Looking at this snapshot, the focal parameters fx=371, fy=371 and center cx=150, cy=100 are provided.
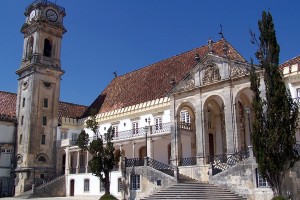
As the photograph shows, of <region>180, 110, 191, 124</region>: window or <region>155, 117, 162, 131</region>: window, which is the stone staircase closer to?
<region>180, 110, 191, 124</region>: window

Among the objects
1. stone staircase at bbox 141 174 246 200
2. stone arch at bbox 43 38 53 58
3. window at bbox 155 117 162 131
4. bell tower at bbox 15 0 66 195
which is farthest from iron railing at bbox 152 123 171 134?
stone arch at bbox 43 38 53 58

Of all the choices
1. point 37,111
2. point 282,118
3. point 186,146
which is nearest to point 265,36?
point 282,118

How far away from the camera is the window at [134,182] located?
25422 mm

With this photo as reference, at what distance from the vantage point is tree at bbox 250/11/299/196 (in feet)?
57.9

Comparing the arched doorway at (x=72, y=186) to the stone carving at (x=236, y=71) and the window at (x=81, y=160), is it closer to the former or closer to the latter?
the window at (x=81, y=160)

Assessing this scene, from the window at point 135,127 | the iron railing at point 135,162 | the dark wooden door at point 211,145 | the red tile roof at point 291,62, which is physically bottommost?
the iron railing at point 135,162

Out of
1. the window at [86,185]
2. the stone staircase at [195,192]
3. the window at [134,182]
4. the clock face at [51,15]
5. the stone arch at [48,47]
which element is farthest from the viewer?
the stone arch at [48,47]

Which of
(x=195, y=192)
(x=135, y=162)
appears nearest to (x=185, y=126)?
(x=135, y=162)

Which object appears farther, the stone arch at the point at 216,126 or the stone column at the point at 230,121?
the stone arch at the point at 216,126

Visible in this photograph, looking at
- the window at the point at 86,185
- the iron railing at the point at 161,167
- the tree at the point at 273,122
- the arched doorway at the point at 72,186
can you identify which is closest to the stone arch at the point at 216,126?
the iron railing at the point at 161,167

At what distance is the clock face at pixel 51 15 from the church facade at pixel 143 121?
13cm

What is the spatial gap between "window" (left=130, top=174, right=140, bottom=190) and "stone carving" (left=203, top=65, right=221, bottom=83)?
8341 mm

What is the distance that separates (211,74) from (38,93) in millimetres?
20485

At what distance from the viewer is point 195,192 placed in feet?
68.5
